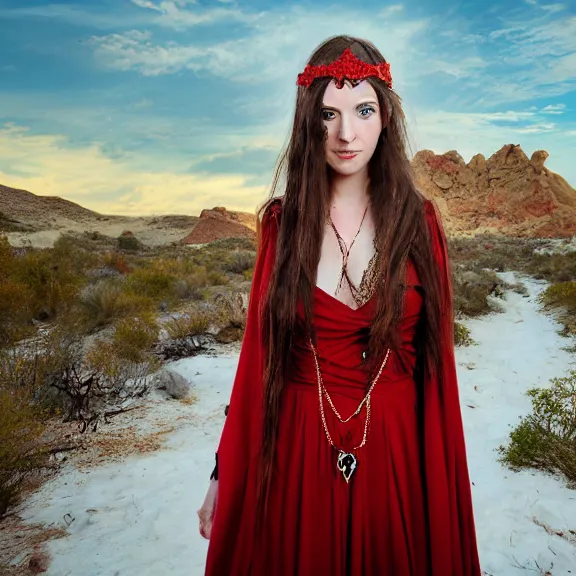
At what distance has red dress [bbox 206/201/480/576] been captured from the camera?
5.16 ft

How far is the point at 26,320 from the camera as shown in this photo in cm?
801

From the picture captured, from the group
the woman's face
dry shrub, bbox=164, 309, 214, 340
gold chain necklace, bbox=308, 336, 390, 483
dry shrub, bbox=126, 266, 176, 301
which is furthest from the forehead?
dry shrub, bbox=126, 266, 176, 301

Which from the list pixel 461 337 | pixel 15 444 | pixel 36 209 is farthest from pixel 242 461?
pixel 36 209

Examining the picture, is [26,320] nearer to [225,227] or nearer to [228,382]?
[228,382]

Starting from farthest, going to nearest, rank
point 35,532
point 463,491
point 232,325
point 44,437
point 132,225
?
point 132,225 → point 232,325 → point 44,437 → point 35,532 → point 463,491

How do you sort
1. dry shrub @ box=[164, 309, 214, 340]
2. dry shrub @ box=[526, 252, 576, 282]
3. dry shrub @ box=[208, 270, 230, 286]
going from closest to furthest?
dry shrub @ box=[164, 309, 214, 340] < dry shrub @ box=[208, 270, 230, 286] < dry shrub @ box=[526, 252, 576, 282]

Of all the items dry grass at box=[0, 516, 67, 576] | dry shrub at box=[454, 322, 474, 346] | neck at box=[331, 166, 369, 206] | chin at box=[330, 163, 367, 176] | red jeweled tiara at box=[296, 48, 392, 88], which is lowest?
dry grass at box=[0, 516, 67, 576]

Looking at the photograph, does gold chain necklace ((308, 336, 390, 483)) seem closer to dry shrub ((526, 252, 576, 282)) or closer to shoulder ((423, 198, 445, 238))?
shoulder ((423, 198, 445, 238))

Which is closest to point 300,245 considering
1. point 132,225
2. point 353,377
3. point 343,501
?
point 353,377

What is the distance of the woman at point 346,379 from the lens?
158 cm

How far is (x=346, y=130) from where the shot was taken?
157 cm

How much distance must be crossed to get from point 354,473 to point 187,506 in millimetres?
2707

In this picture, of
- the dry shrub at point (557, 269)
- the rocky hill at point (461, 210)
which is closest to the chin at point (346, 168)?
the dry shrub at point (557, 269)

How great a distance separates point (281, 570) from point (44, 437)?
3.84 m
